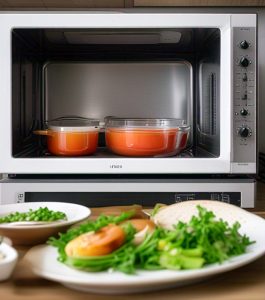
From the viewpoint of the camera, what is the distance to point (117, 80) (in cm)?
125

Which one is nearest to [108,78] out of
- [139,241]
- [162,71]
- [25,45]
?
[162,71]

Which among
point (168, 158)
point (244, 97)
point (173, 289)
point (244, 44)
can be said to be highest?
point (244, 44)

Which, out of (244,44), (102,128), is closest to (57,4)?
(102,128)

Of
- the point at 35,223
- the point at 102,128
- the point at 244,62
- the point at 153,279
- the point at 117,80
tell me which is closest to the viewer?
the point at 153,279

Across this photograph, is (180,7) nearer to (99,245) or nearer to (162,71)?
(162,71)

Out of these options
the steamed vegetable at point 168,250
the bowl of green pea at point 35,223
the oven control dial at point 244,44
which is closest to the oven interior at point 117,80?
the oven control dial at point 244,44

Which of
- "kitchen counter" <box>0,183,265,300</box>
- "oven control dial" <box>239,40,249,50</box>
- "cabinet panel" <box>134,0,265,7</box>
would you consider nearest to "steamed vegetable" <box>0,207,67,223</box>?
"kitchen counter" <box>0,183,265,300</box>

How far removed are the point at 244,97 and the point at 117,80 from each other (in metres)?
0.38

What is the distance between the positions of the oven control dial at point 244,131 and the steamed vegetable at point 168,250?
0.44m

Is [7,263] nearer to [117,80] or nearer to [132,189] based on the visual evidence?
[132,189]

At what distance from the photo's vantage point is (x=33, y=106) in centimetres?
117

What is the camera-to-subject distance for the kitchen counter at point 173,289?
502mm

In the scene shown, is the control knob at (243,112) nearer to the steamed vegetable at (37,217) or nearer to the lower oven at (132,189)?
the lower oven at (132,189)

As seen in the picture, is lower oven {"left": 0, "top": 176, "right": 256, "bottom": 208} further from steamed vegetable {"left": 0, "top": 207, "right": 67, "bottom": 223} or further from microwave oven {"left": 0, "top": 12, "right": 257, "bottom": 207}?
steamed vegetable {"left": 0, "top": 207, "right": 67, "bottom": 223}
